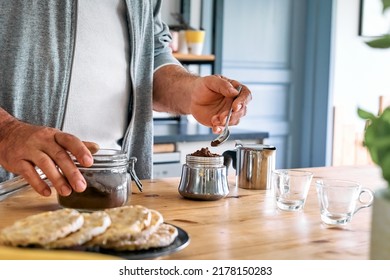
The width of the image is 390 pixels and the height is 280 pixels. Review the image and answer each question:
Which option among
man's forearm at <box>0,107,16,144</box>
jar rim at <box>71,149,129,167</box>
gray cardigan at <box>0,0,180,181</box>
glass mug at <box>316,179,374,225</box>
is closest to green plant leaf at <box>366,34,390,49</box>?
glass mug at <box>316,179,374,225</box>

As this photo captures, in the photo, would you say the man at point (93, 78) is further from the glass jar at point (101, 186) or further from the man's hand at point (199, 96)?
the glass jar at point (101, 186)

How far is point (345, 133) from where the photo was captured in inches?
188

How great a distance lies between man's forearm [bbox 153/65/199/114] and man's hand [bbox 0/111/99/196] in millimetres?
782

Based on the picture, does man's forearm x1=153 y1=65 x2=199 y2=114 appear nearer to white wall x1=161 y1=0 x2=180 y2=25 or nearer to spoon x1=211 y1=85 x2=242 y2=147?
spoon x1=211 y1=85 x2=242 y2=147

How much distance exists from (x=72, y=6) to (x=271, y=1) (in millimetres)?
2842

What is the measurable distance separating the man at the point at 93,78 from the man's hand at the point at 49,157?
415 millimetres

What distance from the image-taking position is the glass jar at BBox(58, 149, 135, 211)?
4.18 feet

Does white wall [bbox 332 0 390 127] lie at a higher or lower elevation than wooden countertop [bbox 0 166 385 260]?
higher

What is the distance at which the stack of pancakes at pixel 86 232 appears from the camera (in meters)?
0.96

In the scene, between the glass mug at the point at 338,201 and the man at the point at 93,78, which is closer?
the glass mug at the point at 338,201

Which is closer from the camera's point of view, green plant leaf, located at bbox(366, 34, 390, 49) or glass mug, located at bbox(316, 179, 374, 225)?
green plant leaf, located at bbox(366, 34, 390, 49)

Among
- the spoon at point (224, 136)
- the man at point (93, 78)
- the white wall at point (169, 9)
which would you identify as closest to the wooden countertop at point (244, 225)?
the spoon at point (224, 136)

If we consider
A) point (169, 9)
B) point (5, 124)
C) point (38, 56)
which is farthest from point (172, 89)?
point (169, 9)
